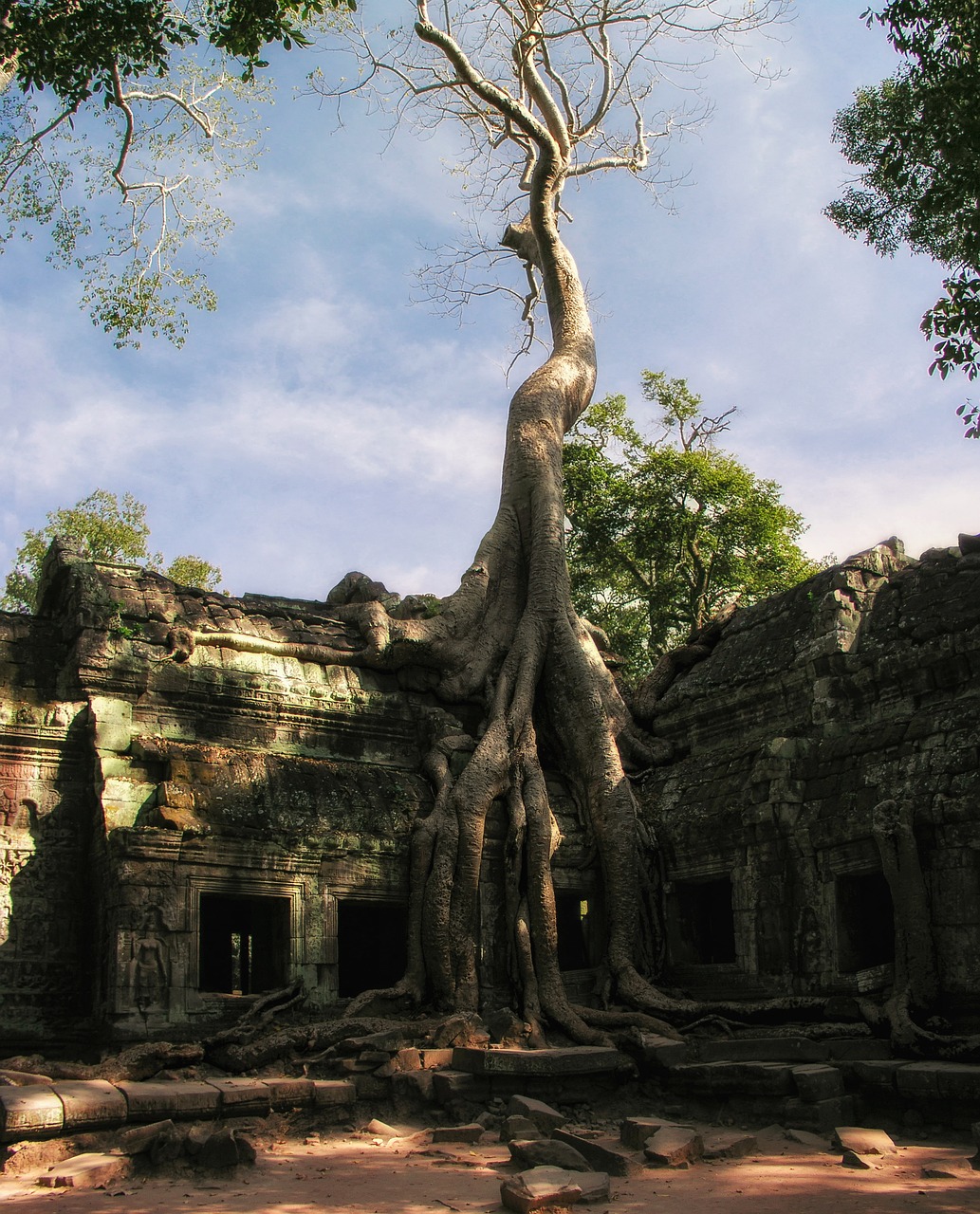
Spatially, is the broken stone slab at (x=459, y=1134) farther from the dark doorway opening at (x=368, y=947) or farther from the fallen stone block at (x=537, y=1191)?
the dark doorway opening at (x=368, y=947)

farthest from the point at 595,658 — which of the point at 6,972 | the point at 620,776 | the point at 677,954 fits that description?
the point at 6,972

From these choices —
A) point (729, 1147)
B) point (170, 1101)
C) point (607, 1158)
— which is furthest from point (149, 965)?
point (729, 1147)

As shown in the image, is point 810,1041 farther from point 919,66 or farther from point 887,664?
point 919,66

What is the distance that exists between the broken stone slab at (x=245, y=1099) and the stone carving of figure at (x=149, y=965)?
62.7 inches

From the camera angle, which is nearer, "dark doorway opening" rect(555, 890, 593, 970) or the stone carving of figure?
the stone carving of figure

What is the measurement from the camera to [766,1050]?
8359mm

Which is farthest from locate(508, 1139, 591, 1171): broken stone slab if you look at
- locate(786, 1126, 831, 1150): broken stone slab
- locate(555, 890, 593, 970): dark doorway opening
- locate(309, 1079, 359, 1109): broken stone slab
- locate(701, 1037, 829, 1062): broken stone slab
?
locate(555, 890, 593, 970): dark doorway opening

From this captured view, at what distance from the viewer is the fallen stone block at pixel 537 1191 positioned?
214 inches

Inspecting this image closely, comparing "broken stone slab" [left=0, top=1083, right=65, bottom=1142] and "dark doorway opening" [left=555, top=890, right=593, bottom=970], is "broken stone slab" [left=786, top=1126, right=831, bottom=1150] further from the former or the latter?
"dark doorway opening" [left=555, top=890, right=593, bottom=970]

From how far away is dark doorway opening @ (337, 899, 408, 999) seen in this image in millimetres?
11984

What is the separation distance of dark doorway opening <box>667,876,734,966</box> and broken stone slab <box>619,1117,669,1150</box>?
3.54 m

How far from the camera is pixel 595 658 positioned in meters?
12.1

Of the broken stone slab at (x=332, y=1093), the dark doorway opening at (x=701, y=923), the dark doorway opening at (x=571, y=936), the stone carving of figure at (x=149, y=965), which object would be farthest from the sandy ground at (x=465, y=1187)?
the dark doorway opening at (x=571, y=936)

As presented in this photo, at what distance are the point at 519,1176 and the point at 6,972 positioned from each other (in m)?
4.96
